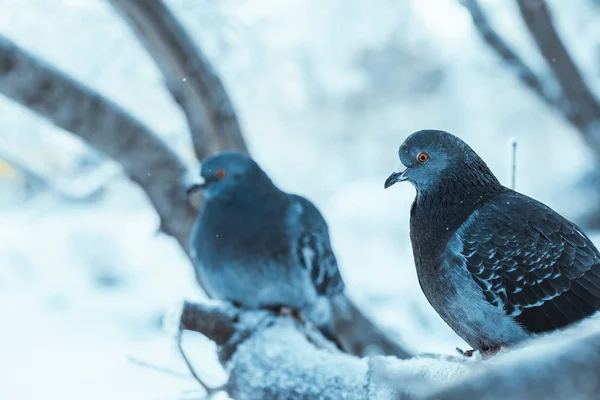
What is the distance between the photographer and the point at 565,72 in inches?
175

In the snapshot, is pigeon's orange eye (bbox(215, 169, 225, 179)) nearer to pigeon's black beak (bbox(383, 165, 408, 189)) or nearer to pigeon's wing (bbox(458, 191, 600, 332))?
pigeon's black beak (bbox(383, 165, 408, 189))

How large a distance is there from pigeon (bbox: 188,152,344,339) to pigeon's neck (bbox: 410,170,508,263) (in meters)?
1.10

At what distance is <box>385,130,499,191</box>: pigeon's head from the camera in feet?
7.19

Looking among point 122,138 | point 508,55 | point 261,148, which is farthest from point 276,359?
point 261,148

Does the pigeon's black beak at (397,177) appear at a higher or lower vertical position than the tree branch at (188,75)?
lower

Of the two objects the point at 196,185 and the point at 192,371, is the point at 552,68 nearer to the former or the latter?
the point at 196,185

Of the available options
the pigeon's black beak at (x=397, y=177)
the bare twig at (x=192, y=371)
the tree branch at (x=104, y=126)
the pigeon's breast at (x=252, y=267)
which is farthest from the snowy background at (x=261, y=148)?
the pigeon's black beak at (x=397, y=177)

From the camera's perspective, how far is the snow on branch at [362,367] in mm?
801

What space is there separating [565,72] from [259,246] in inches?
95.0

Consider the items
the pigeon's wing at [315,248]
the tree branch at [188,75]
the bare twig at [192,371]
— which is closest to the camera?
the bare twig at [192,371]

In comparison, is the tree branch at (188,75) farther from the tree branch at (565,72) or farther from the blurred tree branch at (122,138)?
the tree branch at (565,72)

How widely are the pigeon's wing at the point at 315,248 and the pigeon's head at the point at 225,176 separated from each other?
251 mm

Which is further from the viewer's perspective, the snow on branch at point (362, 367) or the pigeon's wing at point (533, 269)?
the pigeon's wing at point (533, 269)

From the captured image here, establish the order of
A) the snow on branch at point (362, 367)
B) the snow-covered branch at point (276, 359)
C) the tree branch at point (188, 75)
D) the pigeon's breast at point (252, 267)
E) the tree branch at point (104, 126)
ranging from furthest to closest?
1. the tree branch at point (188, 75)
2. the tree branch at point (104, 126)
3. the pigeon's breast at point (252, 267)
4. the snow-covered branch at point (276, 359)
5. the snow on branch at point (362, 367)
